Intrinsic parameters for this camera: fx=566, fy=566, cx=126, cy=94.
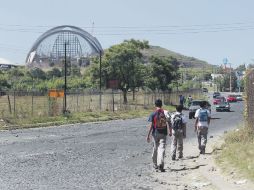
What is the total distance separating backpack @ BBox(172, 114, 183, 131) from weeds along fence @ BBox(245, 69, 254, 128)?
12.4 ft

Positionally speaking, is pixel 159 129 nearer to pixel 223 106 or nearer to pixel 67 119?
pixel 67 119

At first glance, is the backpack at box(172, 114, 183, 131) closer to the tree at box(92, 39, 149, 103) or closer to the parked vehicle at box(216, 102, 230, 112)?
the parked vehicle at box(216, 102, 230, 112)

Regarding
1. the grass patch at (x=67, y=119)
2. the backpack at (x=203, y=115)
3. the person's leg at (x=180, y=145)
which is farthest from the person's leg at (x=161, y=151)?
the grass patch at (x=67, y=119)

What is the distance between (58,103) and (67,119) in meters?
6.17

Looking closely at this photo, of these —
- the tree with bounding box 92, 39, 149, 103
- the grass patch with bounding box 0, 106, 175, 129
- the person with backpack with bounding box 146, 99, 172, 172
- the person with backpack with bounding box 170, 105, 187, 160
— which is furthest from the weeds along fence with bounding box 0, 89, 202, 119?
the person with backpack with bounding box 146, 99, 172, 172

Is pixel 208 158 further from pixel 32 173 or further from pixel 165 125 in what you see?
pixel 32 173

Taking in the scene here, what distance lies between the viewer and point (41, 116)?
42031mm

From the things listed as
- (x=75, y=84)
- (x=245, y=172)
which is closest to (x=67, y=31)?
(x=75, y=84)

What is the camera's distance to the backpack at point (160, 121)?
50.9ft

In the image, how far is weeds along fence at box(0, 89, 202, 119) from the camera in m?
42.3

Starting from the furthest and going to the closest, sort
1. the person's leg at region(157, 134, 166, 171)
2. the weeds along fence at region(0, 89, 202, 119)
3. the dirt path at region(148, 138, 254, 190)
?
the weeds along fence at region(0, 89, 202, 119), the person's leg at region(157, 134, 166, 171), the dirt path at region(148, 138, 254, 190)

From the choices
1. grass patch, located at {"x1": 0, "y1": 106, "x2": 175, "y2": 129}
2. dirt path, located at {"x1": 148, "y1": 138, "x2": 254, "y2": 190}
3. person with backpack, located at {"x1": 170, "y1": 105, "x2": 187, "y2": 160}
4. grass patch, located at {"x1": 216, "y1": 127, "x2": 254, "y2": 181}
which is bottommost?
grass patch, located at {"x1": 0, "y1": 106, "x2": 175, "y2": 129}

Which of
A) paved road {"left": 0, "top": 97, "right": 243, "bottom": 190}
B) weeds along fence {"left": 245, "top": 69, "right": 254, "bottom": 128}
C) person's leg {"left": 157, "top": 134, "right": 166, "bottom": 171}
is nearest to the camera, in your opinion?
paved road {"left": 0, "top": 97, "right": 243, "bottom": 190}

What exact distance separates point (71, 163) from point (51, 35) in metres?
170
